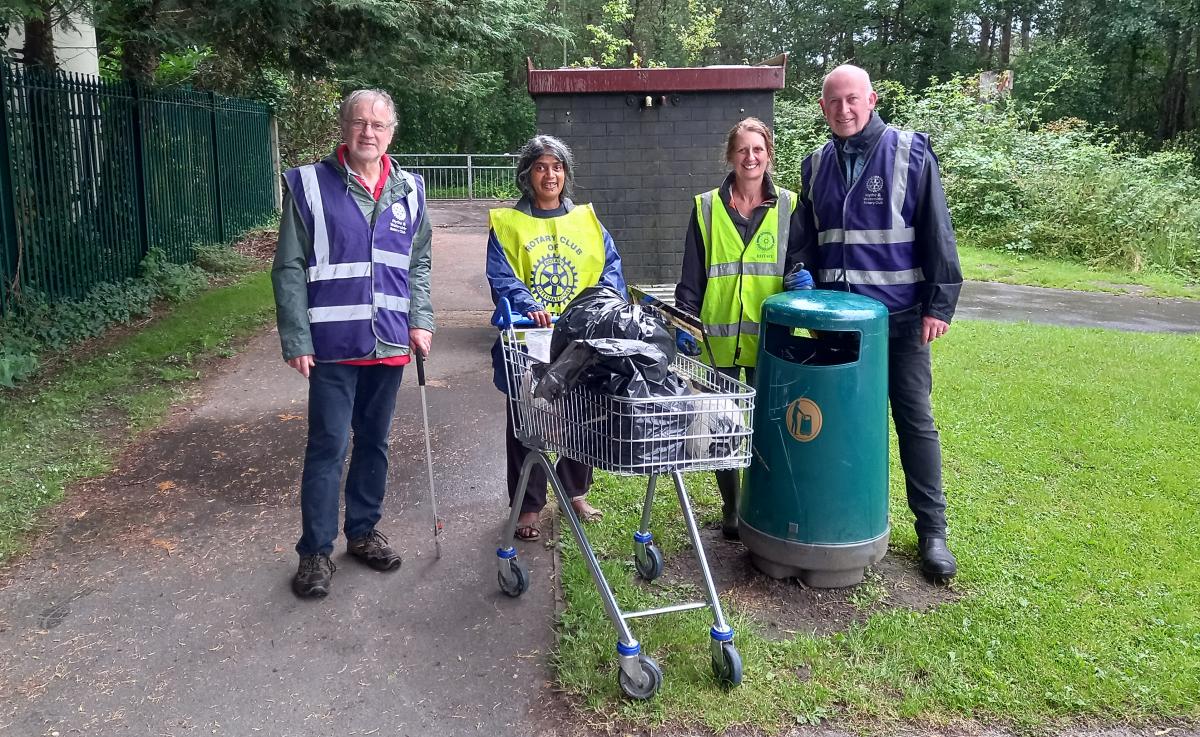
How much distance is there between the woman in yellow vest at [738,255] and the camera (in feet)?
13.3

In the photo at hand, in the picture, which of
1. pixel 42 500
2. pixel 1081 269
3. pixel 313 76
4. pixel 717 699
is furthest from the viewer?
pixel 1081 269

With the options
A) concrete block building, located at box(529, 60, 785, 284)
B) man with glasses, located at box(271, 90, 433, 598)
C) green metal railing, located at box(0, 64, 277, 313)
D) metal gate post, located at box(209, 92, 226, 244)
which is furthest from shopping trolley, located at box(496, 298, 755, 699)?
metal gate post, located at box(209, 92, 226, 244)

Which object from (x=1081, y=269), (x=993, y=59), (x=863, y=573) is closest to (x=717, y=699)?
(x=863, y=573)

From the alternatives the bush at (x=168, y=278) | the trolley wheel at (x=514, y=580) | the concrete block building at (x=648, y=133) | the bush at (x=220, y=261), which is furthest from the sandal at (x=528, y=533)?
the bush at (x=220, y=261)

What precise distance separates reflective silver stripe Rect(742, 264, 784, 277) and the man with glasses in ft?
4.77

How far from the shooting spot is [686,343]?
3828 mm

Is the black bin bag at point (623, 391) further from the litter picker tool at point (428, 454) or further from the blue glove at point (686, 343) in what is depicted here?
the litter picker tool at point (428, 454)

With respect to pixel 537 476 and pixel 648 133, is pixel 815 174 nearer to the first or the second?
pixel 537 476

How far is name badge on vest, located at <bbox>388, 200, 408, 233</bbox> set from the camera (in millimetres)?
3913

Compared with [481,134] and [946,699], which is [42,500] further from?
[481,134]

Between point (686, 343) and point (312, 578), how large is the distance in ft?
6.24

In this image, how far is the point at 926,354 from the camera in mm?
4102

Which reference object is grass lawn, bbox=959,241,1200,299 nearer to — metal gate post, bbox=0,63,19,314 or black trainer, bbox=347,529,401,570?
black trainer, bbox=347,529,401,570

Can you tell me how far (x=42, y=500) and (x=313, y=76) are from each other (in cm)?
591
